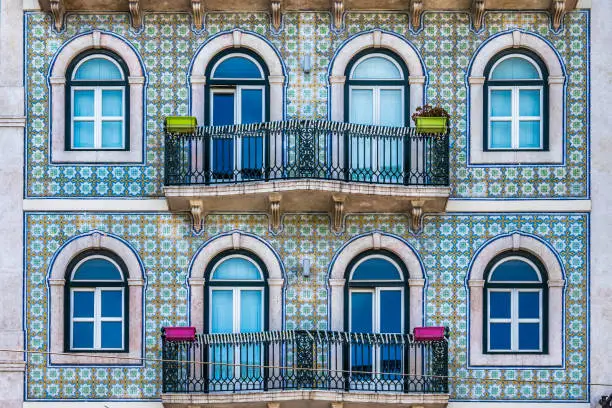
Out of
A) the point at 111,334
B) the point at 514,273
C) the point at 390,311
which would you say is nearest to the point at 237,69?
the point at 390,311

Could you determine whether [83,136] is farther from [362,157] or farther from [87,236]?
[362,157]

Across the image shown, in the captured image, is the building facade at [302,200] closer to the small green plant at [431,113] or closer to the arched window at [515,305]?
the arched window at [515,305]

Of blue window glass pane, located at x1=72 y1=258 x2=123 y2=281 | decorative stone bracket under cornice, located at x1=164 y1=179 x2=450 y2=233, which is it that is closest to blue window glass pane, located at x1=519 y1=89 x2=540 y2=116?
decorative stone bracket under cornice, located at x1=164 y1=179 x2=450 y2=233

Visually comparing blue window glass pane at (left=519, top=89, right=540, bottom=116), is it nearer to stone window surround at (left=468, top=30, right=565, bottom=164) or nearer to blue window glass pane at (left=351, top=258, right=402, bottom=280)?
stone window surround at (left=468, top=30, right=565, bottom=164)

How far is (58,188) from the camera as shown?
28.0 m

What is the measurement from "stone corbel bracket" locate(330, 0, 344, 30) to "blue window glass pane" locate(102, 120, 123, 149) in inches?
168

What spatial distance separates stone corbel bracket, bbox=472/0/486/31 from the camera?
2809cm

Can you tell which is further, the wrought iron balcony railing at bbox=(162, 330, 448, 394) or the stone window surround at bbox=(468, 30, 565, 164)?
the stone window surround at bbox=(468, 30, 565, 164)

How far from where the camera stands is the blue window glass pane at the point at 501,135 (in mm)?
28172

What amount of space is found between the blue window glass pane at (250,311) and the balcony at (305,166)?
1.35 metres

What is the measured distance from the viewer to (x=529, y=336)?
27.8m

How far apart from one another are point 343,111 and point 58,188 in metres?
5.30

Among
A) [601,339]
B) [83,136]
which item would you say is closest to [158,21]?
[83,136]

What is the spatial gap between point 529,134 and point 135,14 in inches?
293
